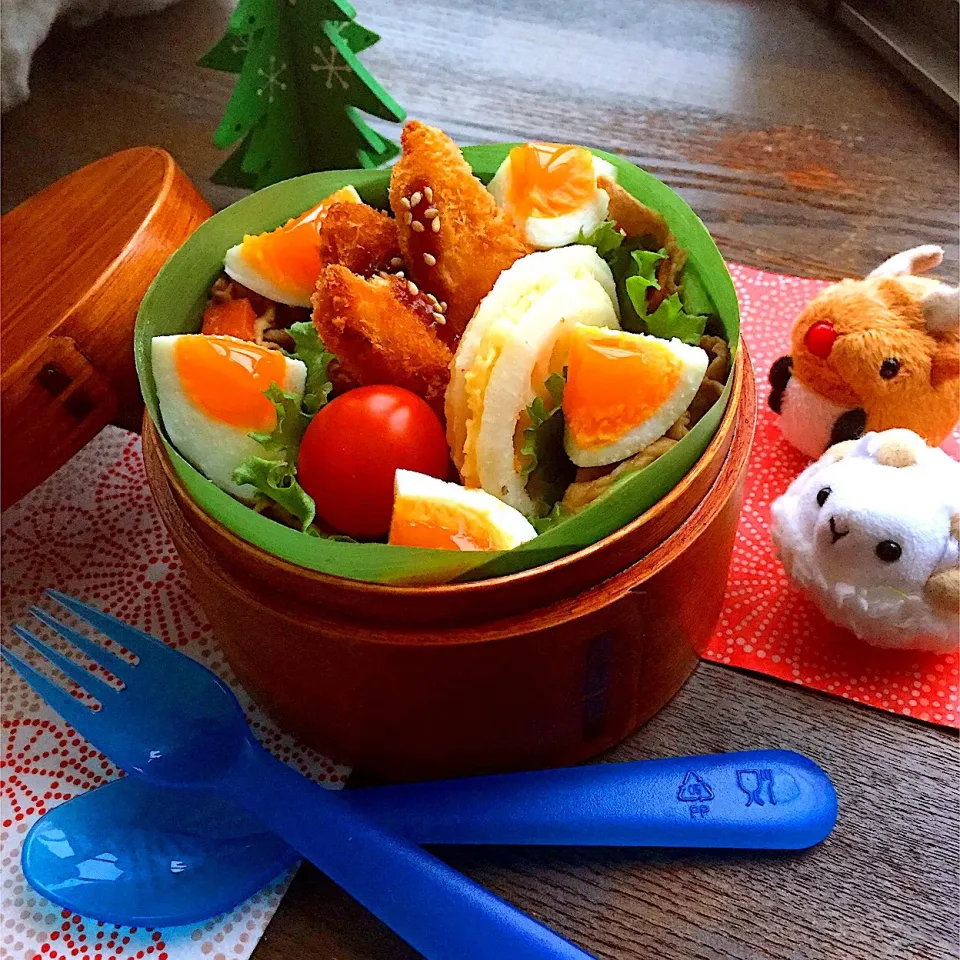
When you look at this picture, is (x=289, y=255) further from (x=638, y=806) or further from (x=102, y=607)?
(x=638, y=806)

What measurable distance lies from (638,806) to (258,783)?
0.35 meters

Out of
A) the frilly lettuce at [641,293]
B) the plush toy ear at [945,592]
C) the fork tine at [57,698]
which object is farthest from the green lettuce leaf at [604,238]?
the fork tine at [57,698]

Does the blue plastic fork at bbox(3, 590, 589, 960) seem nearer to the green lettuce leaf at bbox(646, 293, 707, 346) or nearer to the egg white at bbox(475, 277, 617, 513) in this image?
the egg white at bbox(475, 277, 617, 513)

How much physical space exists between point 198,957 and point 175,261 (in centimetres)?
69

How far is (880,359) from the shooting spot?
3.50 ft

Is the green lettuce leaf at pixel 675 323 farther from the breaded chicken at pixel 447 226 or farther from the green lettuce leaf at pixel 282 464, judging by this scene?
the green lettuce leaf at pixel 282 464

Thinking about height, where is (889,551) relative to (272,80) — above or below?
below

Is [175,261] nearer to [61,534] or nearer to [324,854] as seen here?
[61,534]

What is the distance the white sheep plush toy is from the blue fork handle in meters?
0.45

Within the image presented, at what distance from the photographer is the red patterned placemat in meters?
0.99

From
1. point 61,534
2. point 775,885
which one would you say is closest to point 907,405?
point 775,885

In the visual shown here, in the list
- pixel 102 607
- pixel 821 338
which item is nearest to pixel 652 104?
pixel 821 338

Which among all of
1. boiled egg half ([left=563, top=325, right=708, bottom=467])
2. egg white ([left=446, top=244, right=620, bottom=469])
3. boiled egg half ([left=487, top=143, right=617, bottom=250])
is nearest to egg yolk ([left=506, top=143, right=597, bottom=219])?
boiled egg half ([left=487, top=143, right=617, bottom=250])

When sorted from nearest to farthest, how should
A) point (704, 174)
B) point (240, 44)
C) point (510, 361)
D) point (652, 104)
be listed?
1. point (510, 361)
2. point (240, 44)
3. point (704, 174)
4. point (652, 104)
